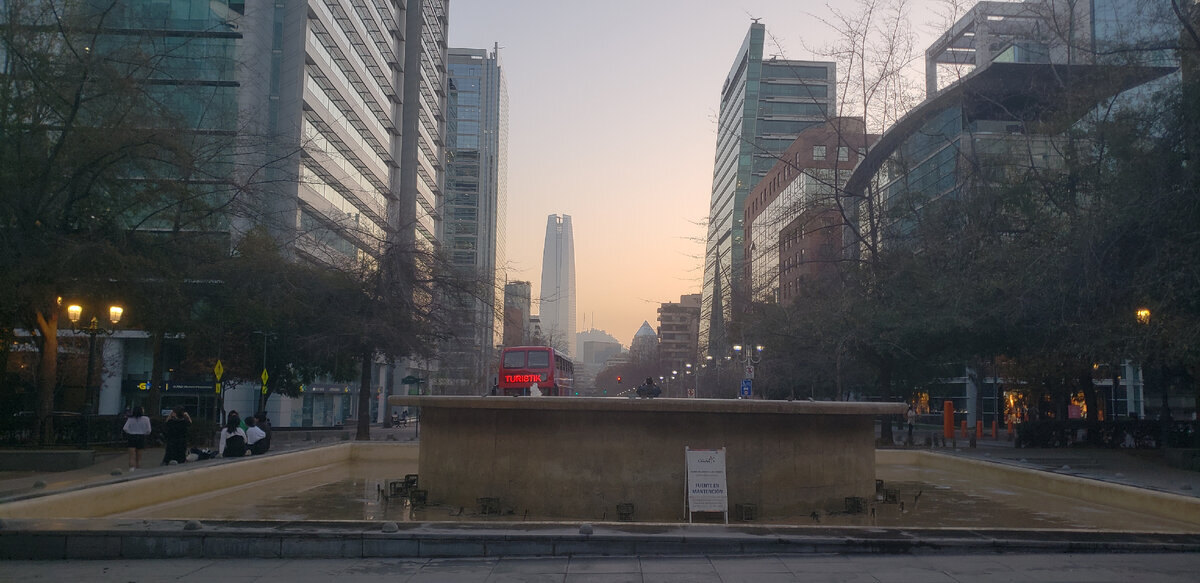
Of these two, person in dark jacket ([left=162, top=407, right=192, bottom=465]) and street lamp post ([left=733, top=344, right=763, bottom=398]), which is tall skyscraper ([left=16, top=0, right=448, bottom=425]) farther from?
street lamp post ([left=733, top=344, right=763, bottom=398])

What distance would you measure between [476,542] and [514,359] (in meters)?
26.0

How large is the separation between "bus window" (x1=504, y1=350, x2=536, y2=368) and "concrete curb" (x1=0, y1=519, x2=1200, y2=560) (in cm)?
2528

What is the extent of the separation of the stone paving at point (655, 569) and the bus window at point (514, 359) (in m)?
25.9

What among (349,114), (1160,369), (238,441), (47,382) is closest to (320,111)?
(349,114)

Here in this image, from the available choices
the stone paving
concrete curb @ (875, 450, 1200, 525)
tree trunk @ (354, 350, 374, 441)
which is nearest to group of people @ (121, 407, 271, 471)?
the stone paving

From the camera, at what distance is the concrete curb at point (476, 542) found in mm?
9289

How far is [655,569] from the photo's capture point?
884 centimetres

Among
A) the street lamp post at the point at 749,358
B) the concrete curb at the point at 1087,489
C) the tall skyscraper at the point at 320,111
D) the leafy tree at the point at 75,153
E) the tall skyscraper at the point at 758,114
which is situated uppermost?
the tall skyscraper at the point at 758,114

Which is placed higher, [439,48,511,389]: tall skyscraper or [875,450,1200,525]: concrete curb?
[439,48,511,389]: tall skyscraper

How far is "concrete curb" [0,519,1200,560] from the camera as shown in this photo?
9289 mm

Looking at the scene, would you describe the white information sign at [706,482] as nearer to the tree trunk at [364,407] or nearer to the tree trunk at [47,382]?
the tree trunk at [47,382]

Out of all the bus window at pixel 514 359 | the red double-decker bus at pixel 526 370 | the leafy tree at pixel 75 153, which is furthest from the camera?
the bus window at pixel 514 359

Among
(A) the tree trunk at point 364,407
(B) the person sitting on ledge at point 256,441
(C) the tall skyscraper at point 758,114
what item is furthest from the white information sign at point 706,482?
(C) the tall skyscraper at point 758,114

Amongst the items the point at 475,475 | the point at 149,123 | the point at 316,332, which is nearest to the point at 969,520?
the point at 475,475
